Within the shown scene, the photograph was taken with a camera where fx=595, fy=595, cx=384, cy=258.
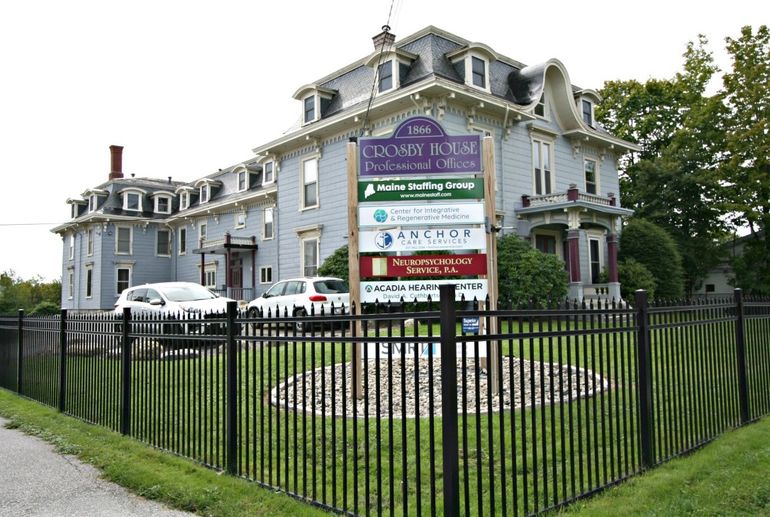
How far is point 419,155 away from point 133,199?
3563 cm

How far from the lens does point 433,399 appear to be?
4.18 m

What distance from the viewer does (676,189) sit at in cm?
3391

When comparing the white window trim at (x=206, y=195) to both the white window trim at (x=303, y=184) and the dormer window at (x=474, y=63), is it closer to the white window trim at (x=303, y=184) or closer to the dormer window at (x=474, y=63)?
the white window trim at (x=303, y=184)

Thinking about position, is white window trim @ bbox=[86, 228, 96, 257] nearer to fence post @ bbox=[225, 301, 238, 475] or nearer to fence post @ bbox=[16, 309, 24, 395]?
fence post @ bbox=[16, 309, 24, 395]

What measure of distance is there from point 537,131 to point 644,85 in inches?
830

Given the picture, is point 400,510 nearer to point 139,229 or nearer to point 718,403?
point 718,403

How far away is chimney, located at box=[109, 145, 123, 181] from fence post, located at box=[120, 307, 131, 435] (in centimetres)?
3947

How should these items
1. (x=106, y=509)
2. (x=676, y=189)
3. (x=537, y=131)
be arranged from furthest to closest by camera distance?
(x=676, y=189) < (x=537, y=131) < (x=106, y=509)

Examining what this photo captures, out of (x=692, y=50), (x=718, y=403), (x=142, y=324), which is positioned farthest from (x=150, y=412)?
(x=692, y=50)

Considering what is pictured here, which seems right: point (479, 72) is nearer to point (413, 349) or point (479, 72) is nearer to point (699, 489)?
point (413, 349)

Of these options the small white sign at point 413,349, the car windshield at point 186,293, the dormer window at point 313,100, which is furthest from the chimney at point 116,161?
the small white sign at point 413,349

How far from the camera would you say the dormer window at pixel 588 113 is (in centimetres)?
2725

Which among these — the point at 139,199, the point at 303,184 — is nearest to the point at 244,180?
the point at 303,184

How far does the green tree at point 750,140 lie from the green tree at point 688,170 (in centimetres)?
91
